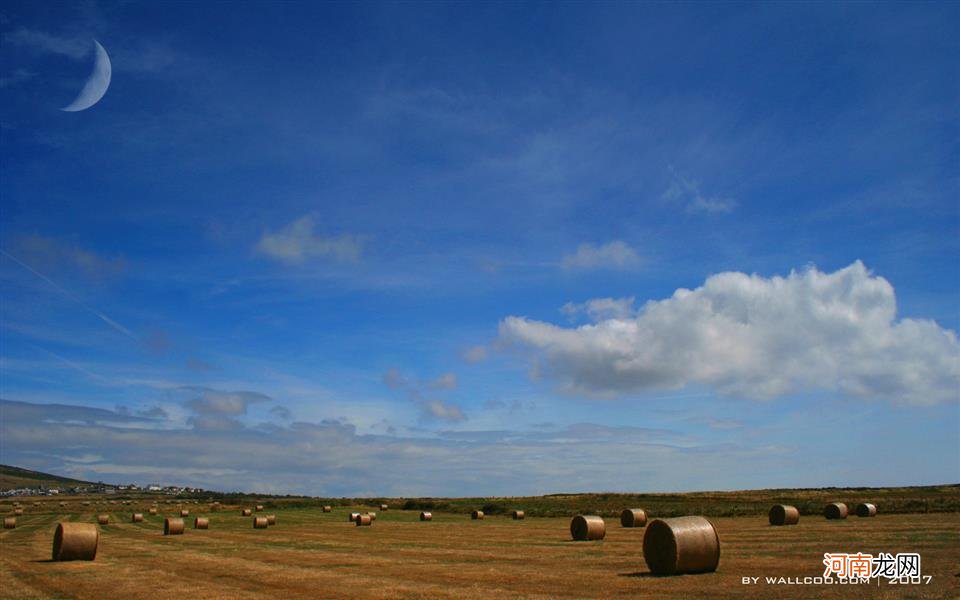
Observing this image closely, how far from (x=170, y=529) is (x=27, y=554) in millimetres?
14848

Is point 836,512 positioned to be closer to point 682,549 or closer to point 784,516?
point 784,516

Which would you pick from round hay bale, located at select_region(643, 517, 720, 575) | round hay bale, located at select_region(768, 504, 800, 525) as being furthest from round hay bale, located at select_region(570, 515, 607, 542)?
round hay bale, located at select_region(643, 517, 720, 575)

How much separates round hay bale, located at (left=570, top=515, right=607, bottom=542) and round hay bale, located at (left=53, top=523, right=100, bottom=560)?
20102 millimetres

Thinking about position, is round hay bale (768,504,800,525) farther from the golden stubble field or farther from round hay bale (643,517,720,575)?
round hay bale (643,517,720,575)

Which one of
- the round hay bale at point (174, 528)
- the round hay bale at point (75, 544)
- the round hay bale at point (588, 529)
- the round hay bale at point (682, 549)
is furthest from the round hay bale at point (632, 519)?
the round hay bale at point (75, 544)

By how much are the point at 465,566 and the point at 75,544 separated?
50.9 ft

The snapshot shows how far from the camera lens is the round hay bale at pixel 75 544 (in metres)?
28.5

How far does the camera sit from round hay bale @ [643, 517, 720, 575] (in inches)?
806

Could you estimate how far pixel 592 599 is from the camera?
1641cm

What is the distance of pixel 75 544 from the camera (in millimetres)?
28562

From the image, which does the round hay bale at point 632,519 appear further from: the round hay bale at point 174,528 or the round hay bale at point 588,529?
the round hay bale at point 174,528

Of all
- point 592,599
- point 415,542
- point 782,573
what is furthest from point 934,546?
point 415,542

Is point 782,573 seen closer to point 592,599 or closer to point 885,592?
point 885,592

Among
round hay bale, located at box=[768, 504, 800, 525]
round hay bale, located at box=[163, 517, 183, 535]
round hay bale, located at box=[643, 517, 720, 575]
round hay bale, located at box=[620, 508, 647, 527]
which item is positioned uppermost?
round hay bale, located at box=[643, 517, 720, 575]
